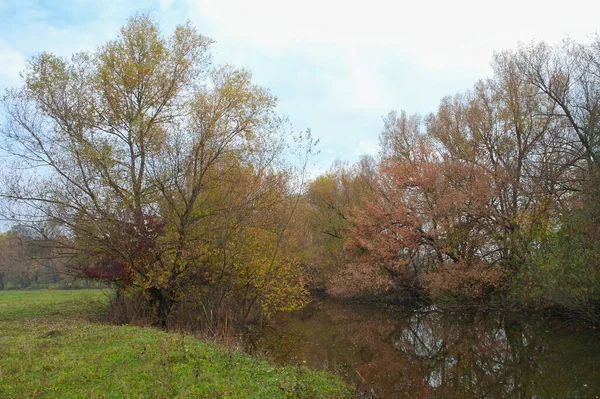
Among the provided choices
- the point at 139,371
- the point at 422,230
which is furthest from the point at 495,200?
the point at 139,371

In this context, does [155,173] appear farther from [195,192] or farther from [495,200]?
[495,200]

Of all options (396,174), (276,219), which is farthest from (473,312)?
(276,219)

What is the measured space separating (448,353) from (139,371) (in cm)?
1135

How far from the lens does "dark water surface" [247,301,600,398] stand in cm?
1107

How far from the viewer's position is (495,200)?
24.9m

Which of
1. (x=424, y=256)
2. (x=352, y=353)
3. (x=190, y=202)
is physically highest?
(x=190, y=202)

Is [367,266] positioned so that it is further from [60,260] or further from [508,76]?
[60,260]

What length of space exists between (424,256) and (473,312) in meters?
4.95

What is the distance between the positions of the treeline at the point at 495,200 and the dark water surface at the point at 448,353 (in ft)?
6.57

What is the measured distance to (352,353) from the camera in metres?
15.4

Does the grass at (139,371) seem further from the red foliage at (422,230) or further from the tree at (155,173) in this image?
the red foliage at (422,230)

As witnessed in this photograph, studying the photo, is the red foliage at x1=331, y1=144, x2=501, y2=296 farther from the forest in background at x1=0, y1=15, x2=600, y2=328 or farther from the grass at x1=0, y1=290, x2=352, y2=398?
the grass at x1=0, y1=290, x2=352, y2=398

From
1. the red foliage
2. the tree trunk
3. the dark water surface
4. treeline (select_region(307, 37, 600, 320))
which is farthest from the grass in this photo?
the red foliage

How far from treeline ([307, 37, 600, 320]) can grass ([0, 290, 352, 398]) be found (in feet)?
39.0
